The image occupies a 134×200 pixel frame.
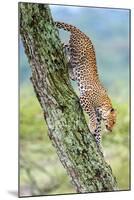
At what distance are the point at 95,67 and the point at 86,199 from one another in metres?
0.91

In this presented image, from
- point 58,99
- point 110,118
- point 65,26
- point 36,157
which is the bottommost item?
point 36,157

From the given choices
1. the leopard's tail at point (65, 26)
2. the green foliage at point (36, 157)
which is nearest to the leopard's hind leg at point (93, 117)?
the green foliage at point (36, 157)

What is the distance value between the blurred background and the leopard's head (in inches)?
1.5

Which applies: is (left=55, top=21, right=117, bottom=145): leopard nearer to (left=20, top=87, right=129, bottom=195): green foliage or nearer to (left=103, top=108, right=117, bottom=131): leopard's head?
(left=103, top=108, right=117, bottom=131): leopard's head

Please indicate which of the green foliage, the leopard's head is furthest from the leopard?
the green foliage

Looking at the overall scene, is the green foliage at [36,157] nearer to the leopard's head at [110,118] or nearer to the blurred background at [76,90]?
the blurred background at [76,90]

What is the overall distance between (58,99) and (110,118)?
16.0 inches

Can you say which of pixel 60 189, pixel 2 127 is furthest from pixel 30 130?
pixel 60 189

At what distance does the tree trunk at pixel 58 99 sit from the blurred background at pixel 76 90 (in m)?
0.05

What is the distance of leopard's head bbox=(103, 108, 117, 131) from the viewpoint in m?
3.79

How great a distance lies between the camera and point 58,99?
144 inches

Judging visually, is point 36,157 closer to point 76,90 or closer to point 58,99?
point 58,99

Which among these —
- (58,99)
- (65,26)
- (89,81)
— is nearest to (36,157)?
(58,99)

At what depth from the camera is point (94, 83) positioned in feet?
12.4
